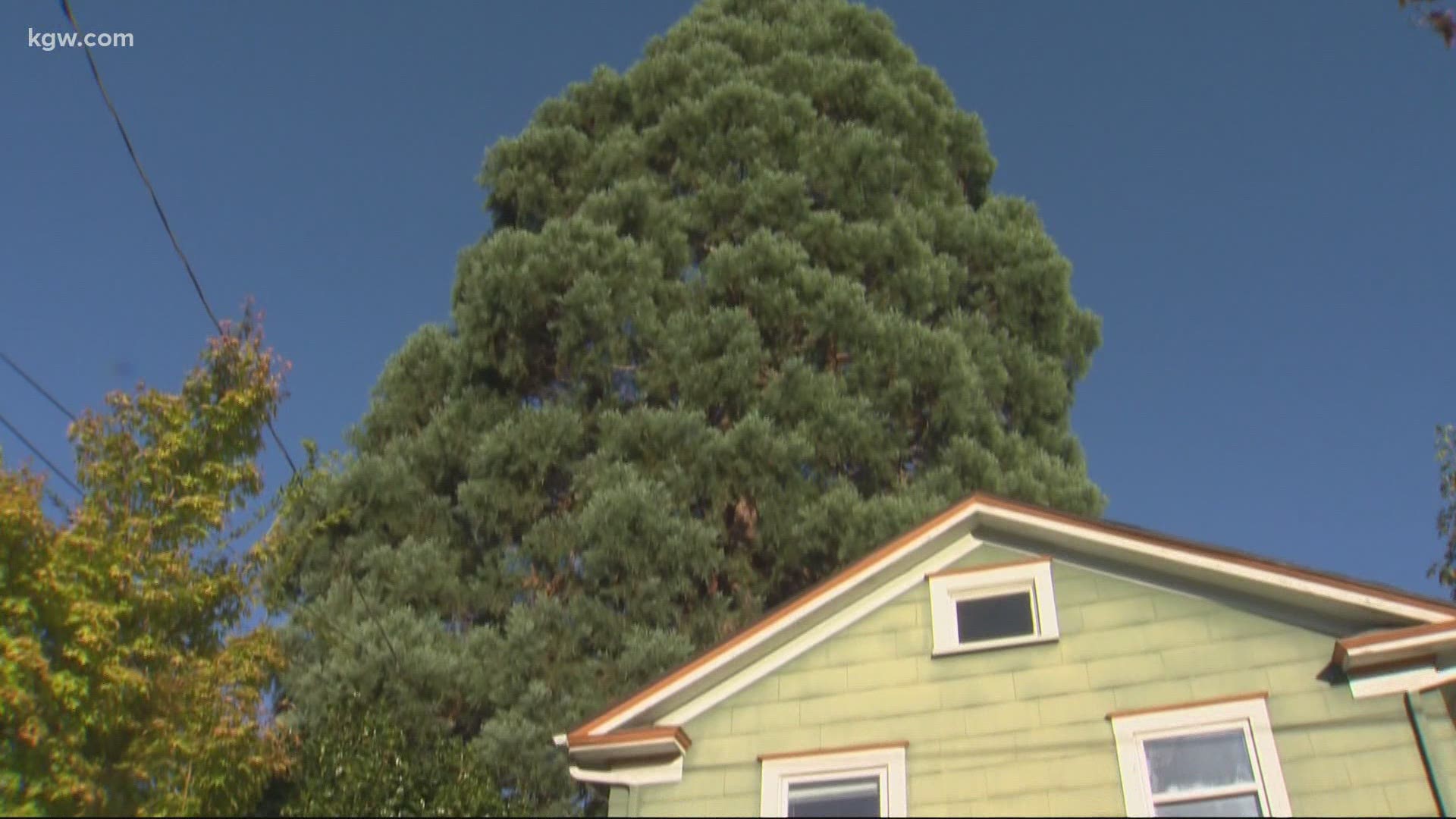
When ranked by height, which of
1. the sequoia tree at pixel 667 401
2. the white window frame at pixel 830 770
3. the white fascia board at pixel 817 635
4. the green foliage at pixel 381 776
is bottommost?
the white window frame at pixel 830 770

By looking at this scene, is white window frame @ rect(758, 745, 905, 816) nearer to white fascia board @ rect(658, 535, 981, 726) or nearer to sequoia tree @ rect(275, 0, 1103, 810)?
white fascia board @ rect(658, 535, 981, 726)

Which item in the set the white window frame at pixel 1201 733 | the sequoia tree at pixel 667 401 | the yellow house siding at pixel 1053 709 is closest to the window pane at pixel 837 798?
the yellow house siding at pixel 1053 709

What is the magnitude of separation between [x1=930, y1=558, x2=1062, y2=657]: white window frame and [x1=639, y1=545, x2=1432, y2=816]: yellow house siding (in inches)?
2.5

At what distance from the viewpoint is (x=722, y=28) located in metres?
22.2

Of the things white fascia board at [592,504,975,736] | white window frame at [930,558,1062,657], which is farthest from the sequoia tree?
white window frame at [930,558,1062,657]

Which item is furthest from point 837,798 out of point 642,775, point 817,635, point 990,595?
point 990,595

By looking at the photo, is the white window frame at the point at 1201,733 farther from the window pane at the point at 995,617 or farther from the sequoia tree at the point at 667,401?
the sequoia tree at the point at 667,401

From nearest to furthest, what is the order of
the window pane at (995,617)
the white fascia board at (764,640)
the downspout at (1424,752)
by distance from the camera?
the downspout at (1424,752) < the window pane at (995,617) < the white fascia board at (764,640)

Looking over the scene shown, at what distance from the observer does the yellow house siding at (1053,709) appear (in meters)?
7.64

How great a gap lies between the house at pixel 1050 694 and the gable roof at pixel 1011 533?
0.01 meters

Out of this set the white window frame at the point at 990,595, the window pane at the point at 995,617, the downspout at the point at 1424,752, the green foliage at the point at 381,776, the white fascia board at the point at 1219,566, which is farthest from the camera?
the green foliage at the point at 381,776

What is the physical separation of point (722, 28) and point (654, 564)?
40.0 ft

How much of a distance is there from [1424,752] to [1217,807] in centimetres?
124

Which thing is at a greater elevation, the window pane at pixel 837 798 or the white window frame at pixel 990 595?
the white window frame at pixel 990 595
